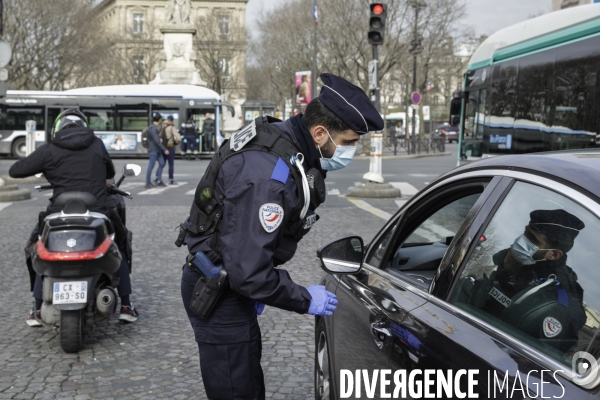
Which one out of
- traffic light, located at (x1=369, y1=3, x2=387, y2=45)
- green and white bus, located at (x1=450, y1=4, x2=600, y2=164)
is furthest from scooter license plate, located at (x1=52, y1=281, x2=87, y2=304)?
traffic light, located at (x1=369, y1=3, x2=387, y2=45)

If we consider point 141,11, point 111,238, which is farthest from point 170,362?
point 141,11

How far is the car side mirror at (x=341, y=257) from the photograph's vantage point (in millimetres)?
3135

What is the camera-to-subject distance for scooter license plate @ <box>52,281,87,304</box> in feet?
17.0

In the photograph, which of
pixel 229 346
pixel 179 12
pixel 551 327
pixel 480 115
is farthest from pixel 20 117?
pixel 551 327

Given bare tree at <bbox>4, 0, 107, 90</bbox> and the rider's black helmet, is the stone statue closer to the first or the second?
bare tree at <bbox>4, 0, 107, 90</bbox>

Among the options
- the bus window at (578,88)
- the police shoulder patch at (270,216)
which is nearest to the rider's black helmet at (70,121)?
the police shoulder patch at (270,216)

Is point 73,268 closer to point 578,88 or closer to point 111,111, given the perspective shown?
point 578,88

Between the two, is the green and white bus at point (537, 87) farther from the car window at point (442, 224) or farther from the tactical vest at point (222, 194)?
the tactical vest at point (222, 194)

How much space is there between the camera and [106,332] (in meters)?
5.98

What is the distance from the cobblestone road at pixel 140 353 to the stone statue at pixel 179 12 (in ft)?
129

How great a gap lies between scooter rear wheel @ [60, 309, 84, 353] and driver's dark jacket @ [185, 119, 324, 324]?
9.12 feet

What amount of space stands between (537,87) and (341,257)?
37.6 ft

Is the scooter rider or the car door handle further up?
the scooter rider

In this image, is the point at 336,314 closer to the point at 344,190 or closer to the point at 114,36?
the point at 344,190
